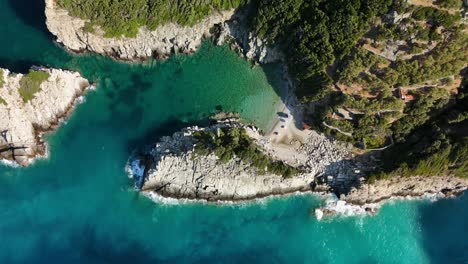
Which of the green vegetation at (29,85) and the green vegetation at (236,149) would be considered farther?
the green vegetation at (236,149)

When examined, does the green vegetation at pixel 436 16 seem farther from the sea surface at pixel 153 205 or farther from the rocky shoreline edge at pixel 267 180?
the sea surface at pixel 153 205

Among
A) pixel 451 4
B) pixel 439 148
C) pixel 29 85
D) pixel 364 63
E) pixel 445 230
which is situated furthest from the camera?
pixel 445 230

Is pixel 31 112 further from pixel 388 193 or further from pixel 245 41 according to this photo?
pixel 388 193

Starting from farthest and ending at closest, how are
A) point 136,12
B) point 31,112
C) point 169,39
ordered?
point 169,39
point 136,12
point 31,112

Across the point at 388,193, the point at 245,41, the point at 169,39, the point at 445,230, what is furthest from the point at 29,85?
the point at 445,230

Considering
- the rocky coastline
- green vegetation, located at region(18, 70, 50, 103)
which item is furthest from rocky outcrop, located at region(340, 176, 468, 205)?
green vegetation, located at region(18, 70, 50, 103)

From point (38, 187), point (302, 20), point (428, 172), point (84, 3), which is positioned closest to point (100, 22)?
point (84, 3)

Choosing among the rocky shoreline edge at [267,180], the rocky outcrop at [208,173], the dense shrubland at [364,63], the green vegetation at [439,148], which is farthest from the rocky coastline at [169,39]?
the green vegetation at [439,148]
